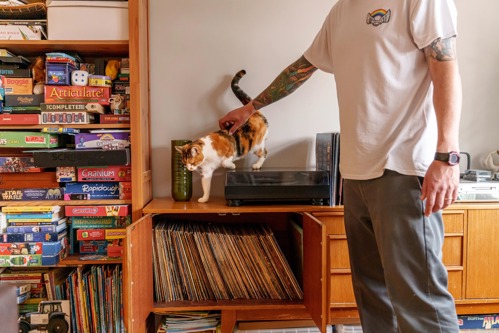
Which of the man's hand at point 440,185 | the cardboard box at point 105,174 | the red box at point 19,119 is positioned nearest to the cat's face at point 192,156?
the cardboard box at point 105,174

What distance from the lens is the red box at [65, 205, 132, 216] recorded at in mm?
1499

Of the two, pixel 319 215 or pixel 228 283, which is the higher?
pixel 319 215

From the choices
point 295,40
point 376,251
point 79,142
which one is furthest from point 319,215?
point 79,142

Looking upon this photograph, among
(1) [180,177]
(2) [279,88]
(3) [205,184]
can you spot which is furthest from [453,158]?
(1) [180,177]

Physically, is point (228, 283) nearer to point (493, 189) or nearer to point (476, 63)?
point (493, 189)

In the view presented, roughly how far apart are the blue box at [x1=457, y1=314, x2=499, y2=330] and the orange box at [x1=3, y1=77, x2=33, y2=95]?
1.93m

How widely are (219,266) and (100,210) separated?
52 cm

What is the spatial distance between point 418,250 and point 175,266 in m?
0.93

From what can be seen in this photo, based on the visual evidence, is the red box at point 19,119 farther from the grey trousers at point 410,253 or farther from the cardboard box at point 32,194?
the grey trousers at point 410,253

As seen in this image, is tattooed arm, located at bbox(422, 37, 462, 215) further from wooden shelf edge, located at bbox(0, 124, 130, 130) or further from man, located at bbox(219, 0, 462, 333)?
wooden shelf edge, located at bbox(0, 124, 130, 130)

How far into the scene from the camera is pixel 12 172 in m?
1.54

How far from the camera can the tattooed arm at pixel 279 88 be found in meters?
1.36

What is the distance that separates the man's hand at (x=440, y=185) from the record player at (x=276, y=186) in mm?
550

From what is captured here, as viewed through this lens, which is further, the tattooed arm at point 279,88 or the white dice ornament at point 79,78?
the white dice ornament at point 79,78
